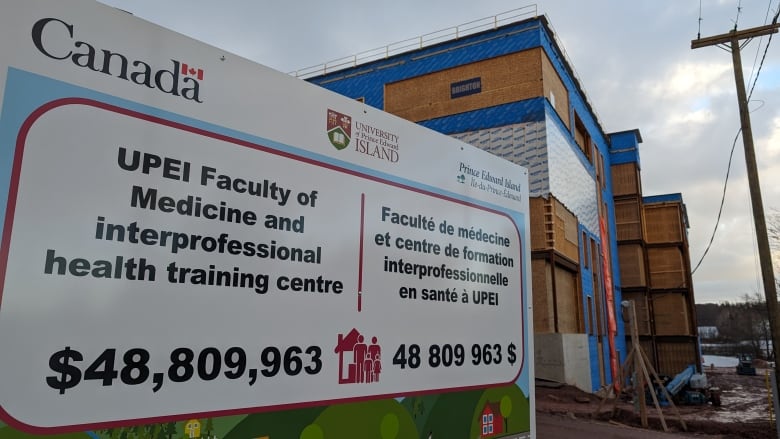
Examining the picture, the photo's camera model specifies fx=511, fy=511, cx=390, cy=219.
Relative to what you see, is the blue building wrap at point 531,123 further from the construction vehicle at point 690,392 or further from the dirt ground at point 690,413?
the dirt ground at point 690,413

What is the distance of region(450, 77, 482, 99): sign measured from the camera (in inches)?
908

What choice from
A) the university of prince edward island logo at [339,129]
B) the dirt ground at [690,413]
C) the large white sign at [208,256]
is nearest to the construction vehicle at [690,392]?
the dirt ground at [690,413]

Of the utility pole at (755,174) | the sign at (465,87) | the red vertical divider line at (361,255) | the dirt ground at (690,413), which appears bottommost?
the dirt ground at (690,413)

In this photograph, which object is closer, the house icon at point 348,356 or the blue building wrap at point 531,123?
the house icon at point 348,356

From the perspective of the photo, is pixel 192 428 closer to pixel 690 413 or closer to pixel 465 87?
pixel 690 413

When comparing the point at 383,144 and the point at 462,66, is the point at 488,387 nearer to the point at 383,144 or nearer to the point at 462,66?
the point at 383,144

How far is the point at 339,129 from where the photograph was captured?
99.4 inches

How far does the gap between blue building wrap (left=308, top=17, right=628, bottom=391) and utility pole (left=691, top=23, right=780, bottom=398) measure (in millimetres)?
7730

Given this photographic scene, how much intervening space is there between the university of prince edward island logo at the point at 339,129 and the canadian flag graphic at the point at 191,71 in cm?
64

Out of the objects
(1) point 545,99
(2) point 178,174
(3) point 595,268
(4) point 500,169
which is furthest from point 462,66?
(2) point 178,174

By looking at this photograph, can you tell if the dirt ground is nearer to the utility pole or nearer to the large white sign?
the utility pole

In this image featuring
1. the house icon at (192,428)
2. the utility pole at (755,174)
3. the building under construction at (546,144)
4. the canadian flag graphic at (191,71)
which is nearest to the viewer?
the house icon at (192,428)

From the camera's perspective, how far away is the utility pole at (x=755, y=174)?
12.1 meters

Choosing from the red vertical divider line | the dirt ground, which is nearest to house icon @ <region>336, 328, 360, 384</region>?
the red vertical divider line
